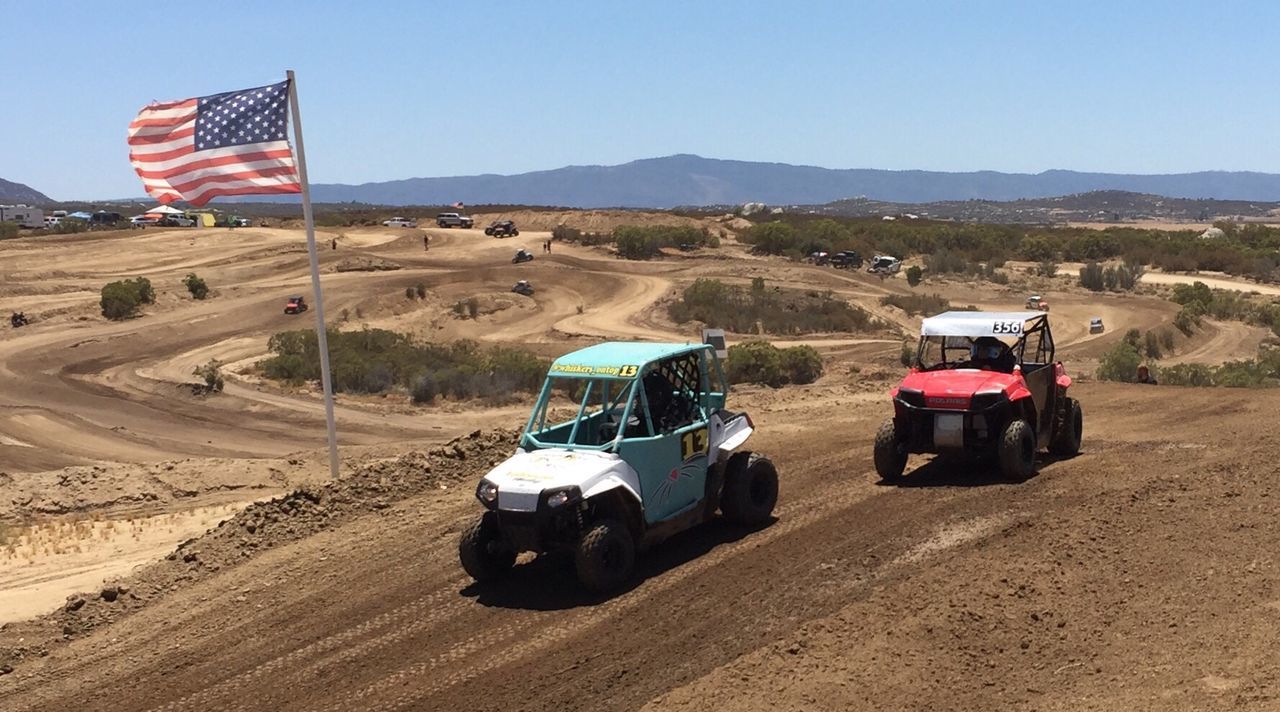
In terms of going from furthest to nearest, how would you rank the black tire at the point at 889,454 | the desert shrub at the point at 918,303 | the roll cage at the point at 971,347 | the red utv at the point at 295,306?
the desert shrub at the point at 918,303
the red utv at the point at 295,306
the roll cage at the point at 971,347
the black tire at the point at 889,454

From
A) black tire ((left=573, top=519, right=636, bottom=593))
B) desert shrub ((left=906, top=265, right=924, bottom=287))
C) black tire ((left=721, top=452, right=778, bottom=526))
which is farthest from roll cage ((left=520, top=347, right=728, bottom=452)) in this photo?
desert shrub ((left=906, top=265, right=924, bottom=287))

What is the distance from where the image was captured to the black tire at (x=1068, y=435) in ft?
47.2

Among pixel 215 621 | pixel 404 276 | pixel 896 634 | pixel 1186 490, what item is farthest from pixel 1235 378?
pixel 404 276

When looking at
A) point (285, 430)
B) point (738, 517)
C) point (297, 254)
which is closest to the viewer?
point (738, 517)

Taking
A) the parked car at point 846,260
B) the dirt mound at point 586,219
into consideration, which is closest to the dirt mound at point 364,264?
the parked car at point 846,260

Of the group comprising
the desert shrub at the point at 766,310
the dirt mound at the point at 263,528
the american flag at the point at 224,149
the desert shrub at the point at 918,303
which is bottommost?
the desert shrub at the point at 918,303

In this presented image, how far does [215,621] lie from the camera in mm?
9875

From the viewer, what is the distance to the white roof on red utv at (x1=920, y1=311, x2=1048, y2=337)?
13.6 metres

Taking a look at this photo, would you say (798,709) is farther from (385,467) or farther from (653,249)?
(653,249)

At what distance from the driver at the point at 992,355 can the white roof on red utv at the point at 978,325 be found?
23 centimetres

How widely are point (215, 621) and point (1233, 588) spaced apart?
27.6 ft

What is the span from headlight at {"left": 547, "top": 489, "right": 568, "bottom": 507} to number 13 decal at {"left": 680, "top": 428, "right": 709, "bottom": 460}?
1.69 m

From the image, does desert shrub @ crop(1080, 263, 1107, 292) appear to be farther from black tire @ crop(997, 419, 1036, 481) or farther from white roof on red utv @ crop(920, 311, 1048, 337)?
black tire @ crop(997, 419, 1036, 481)

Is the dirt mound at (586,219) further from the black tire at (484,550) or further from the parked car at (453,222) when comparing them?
the black tire at (484,550)
